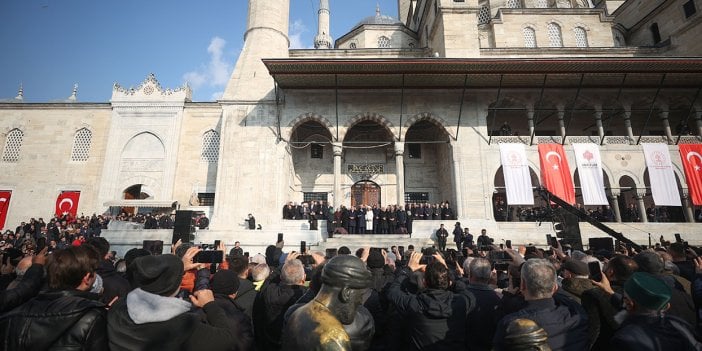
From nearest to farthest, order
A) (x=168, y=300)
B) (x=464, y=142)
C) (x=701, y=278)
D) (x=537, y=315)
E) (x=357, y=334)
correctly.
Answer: (x=357, y=334) < (x=168, y=300) < (x=537, y=315) < (x=701, y=278) < (x=464, y=142)

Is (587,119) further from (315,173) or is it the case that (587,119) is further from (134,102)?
(134,102)

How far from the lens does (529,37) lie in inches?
781

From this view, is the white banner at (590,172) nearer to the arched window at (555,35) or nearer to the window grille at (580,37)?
the arched window at (555,35)

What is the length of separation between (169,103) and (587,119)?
22.4 meters

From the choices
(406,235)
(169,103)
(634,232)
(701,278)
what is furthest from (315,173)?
(701,278)

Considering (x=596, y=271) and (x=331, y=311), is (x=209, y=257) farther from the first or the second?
(x=596, y=271)

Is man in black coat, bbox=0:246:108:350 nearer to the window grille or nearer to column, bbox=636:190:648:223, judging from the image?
column, bbox=636:190:648:223

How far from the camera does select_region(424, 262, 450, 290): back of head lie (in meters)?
2.21

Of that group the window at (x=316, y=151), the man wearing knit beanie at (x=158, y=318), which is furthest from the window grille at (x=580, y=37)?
the man wearing knit beanie at (x=158, y=318)

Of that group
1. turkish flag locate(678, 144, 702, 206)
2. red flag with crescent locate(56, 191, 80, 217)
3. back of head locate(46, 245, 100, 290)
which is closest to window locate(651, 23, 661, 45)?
turkish flag locate(678, 144, 702, 206)

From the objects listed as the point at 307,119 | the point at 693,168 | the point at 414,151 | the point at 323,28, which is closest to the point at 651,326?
the point at 307,119

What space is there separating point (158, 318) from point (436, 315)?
1.53m

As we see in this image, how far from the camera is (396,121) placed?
15711mm

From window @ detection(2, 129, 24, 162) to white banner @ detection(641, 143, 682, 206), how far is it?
30.7 m
